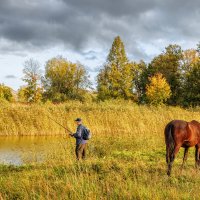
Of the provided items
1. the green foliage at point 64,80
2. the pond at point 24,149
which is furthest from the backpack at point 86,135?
the green foliage at point 64,80

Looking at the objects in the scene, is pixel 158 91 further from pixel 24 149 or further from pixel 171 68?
pixel 24 149

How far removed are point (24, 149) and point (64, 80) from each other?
4846 cm

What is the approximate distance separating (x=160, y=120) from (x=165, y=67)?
121 ft

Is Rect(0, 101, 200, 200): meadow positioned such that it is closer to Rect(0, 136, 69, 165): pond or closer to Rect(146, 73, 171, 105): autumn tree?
Rect(0, 136, 69, 165): pond

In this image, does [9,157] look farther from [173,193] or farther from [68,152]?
[173,193]

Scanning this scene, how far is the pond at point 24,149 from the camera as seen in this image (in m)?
12.4

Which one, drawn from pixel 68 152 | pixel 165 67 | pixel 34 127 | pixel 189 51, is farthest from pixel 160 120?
pixel 189 51

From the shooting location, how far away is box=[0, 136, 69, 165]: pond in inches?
490

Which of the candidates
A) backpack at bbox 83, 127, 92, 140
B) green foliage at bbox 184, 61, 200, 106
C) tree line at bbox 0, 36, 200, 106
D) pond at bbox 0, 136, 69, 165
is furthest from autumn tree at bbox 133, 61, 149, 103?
backpack at bbox 83, 127, 92, 140

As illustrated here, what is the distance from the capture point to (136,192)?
620cm

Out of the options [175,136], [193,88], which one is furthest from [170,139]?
[193,88]

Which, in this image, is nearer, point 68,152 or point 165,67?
point 68,152

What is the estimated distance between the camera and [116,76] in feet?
168

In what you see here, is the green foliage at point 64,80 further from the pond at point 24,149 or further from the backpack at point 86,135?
the backpack at point 86,135
